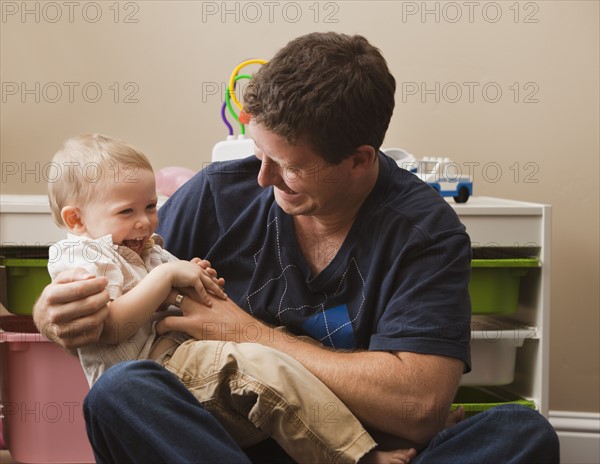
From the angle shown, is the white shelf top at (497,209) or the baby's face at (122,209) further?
the white shelf top at (497,209)

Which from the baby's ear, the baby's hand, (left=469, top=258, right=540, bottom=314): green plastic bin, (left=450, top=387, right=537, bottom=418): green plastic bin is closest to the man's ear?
the baby's hand

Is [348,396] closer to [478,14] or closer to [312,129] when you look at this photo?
[312,129]

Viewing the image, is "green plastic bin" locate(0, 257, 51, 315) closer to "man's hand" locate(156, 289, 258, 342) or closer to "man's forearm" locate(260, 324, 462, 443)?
"man's hand" locate(156, 289, 258, 342)

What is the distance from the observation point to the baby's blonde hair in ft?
4.37

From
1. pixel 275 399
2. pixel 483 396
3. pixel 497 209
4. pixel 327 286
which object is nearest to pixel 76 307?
pixel 275 399

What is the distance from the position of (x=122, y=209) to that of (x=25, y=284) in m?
0.61

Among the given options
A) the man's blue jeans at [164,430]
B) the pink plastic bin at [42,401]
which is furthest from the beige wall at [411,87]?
the man's blue jeans at [164,430]

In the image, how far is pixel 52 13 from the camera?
7.12 ft

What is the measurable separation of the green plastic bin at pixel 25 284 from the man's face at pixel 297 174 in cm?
68

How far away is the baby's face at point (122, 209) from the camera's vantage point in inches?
52.4

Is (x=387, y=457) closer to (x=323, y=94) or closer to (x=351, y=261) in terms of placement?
(x=351, y=261)

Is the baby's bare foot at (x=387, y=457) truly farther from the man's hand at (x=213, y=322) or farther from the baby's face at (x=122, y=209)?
the baby's face at (x=122, y=209)

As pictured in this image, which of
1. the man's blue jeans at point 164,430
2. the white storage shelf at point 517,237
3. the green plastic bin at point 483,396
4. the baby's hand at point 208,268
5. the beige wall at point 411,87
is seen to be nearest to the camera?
the man's blue jeans at point 164,430

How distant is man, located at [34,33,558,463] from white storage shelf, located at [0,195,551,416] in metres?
0.40
